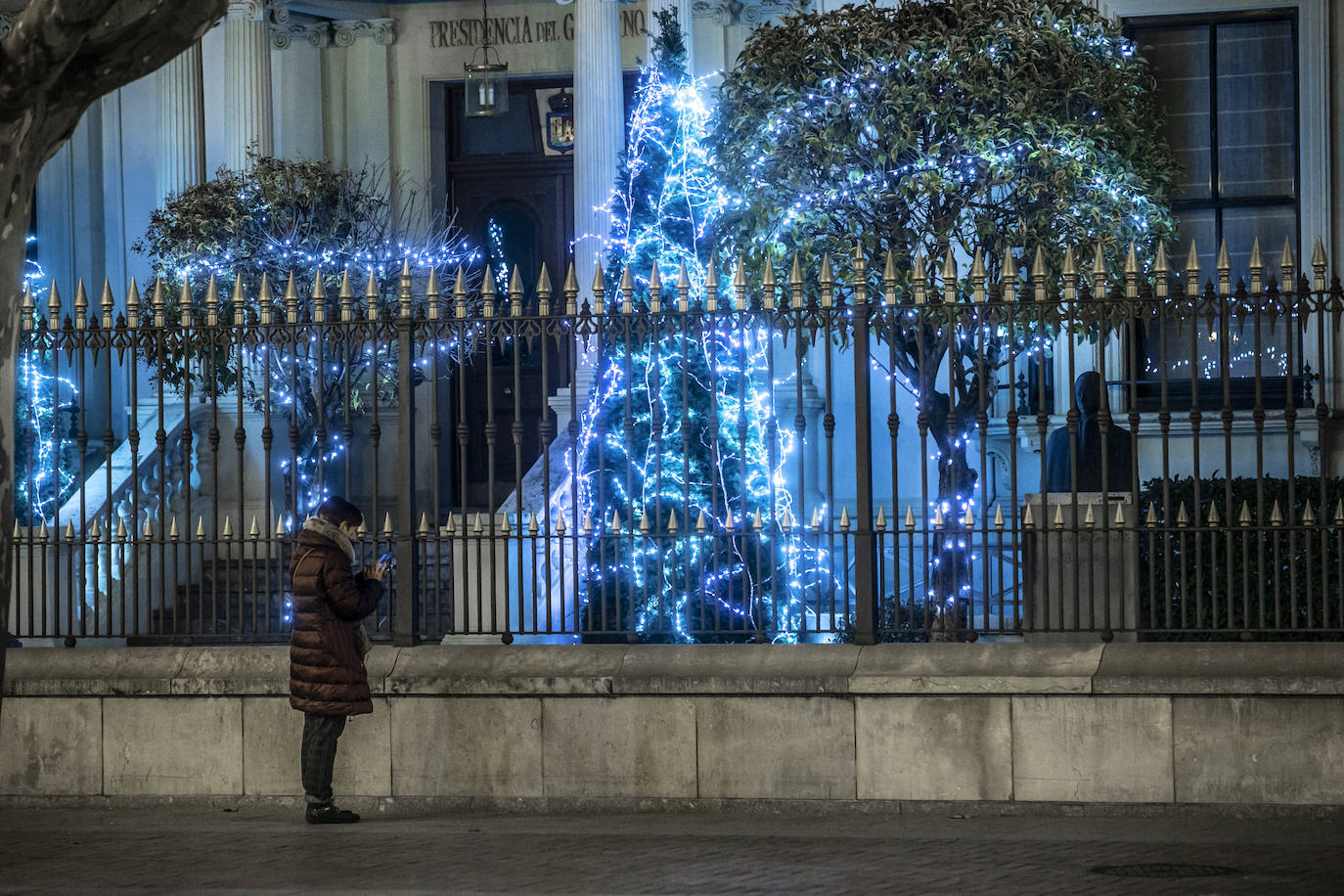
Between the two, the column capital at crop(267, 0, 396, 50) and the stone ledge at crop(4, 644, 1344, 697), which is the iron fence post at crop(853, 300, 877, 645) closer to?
the stone ledge at crop(4, 644, 1344, 697)

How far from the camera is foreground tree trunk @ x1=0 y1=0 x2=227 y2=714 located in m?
6.02

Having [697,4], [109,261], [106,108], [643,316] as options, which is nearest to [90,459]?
[109,261]

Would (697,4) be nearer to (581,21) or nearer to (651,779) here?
(581,21)

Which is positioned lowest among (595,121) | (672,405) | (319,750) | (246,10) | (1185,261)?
(319,750)

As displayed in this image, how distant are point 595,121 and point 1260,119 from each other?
584 centimetres

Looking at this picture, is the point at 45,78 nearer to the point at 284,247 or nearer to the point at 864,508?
the point at 864,508

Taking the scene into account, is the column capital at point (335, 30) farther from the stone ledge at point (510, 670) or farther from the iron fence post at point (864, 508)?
the iron fence post at point (864, 508)

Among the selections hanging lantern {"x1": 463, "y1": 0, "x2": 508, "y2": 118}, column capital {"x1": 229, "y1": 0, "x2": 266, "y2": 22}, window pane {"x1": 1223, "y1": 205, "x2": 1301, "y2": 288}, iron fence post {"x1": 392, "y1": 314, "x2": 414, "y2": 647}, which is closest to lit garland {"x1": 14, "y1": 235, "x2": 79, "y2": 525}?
column capital {"x1": 229, "y1": 0, "x2": 266, "y2": 22}

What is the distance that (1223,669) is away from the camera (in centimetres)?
812

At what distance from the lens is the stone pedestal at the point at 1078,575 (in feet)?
27.7

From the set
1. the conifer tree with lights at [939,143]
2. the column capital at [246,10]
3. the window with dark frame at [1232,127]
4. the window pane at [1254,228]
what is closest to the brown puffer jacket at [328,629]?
the conifer tree with lights at [939,143]

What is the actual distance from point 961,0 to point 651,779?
20.0ft

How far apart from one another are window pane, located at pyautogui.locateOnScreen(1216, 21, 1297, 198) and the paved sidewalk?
915cm

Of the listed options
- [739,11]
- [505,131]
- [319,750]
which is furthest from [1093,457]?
[505,131]
